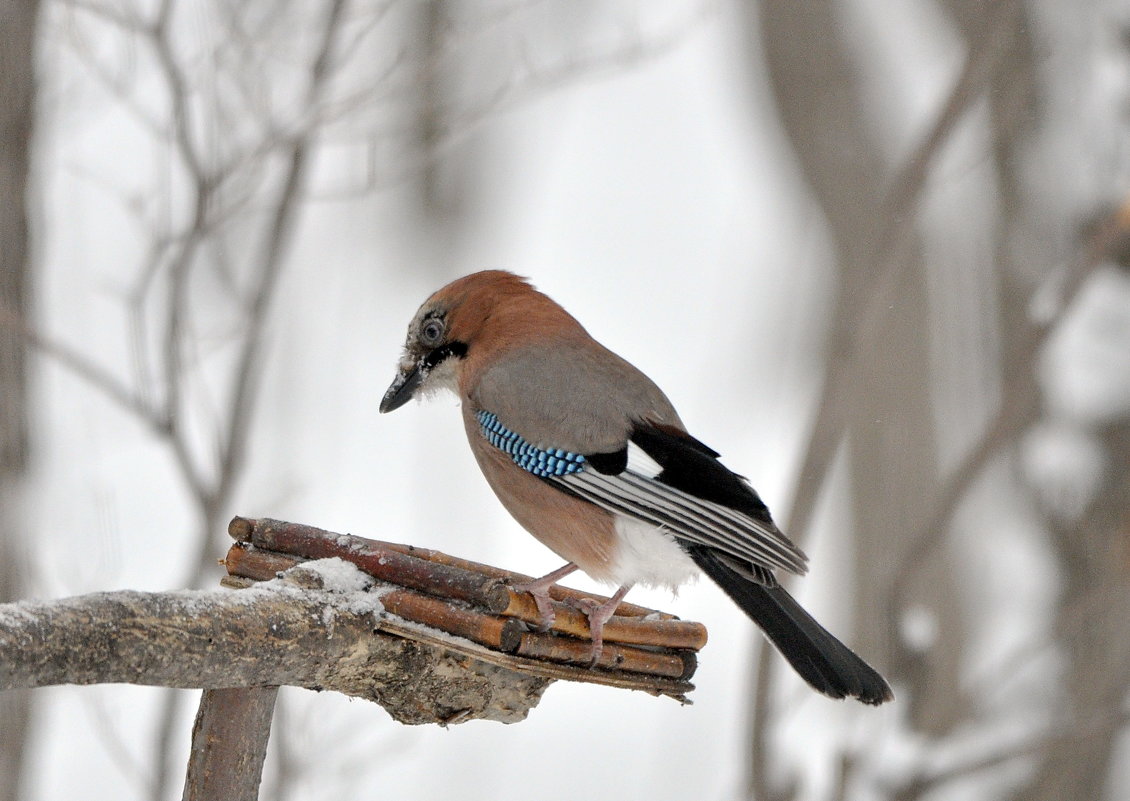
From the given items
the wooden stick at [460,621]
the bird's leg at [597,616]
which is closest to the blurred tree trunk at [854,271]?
the bird's leg at [597,616]

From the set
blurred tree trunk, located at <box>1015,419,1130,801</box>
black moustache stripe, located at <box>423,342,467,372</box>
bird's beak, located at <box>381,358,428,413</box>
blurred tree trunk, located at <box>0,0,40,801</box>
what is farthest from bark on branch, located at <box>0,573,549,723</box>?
blurred tree trunk, located at <box>1015,419,1130,801</box>

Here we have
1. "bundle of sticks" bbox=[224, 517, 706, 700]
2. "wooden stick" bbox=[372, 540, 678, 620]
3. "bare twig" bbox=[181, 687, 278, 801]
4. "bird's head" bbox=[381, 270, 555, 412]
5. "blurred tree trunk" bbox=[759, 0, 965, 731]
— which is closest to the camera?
"bare twig" bbox=[181, 687, 278, 801]

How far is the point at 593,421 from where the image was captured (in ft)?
10.2

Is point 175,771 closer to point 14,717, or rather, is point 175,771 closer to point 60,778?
point 14,717

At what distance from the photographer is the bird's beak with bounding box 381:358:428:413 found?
3.32 m

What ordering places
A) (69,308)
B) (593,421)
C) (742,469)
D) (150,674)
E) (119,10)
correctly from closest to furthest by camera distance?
(150,674) → (593,421) → (119,10) → (69,308) → (742,469)

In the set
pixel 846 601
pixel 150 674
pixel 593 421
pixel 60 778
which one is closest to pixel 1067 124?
pixel 846 601

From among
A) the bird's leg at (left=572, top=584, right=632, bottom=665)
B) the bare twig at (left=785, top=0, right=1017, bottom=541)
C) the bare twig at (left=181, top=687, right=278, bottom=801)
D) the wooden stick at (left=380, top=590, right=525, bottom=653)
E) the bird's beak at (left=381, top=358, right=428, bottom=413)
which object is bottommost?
the bare twig at (left=181, top=687, right=278, bottom=801)

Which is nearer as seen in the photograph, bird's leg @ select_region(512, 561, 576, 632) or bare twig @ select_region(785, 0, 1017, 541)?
bird's leg @ select_region(512, 561, 576, 632)

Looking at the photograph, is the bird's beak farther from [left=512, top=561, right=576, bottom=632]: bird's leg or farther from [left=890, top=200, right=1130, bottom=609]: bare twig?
Answer: [left=890, top=200, right=1130, bottom=609]: bare twig

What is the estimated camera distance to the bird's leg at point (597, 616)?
95.9 inches

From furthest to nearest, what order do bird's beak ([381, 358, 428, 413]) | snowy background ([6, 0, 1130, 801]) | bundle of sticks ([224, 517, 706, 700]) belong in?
snowy background ([6, 0, 1130, 801]) → bird's beak ([381, 358, 428, 413]) → bundle of sticks ([224, 517, 706, 700])

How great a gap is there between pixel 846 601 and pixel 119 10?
14.0 ft

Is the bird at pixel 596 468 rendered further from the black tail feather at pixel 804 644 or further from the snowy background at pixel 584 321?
the snowy background at pixel 584 321
